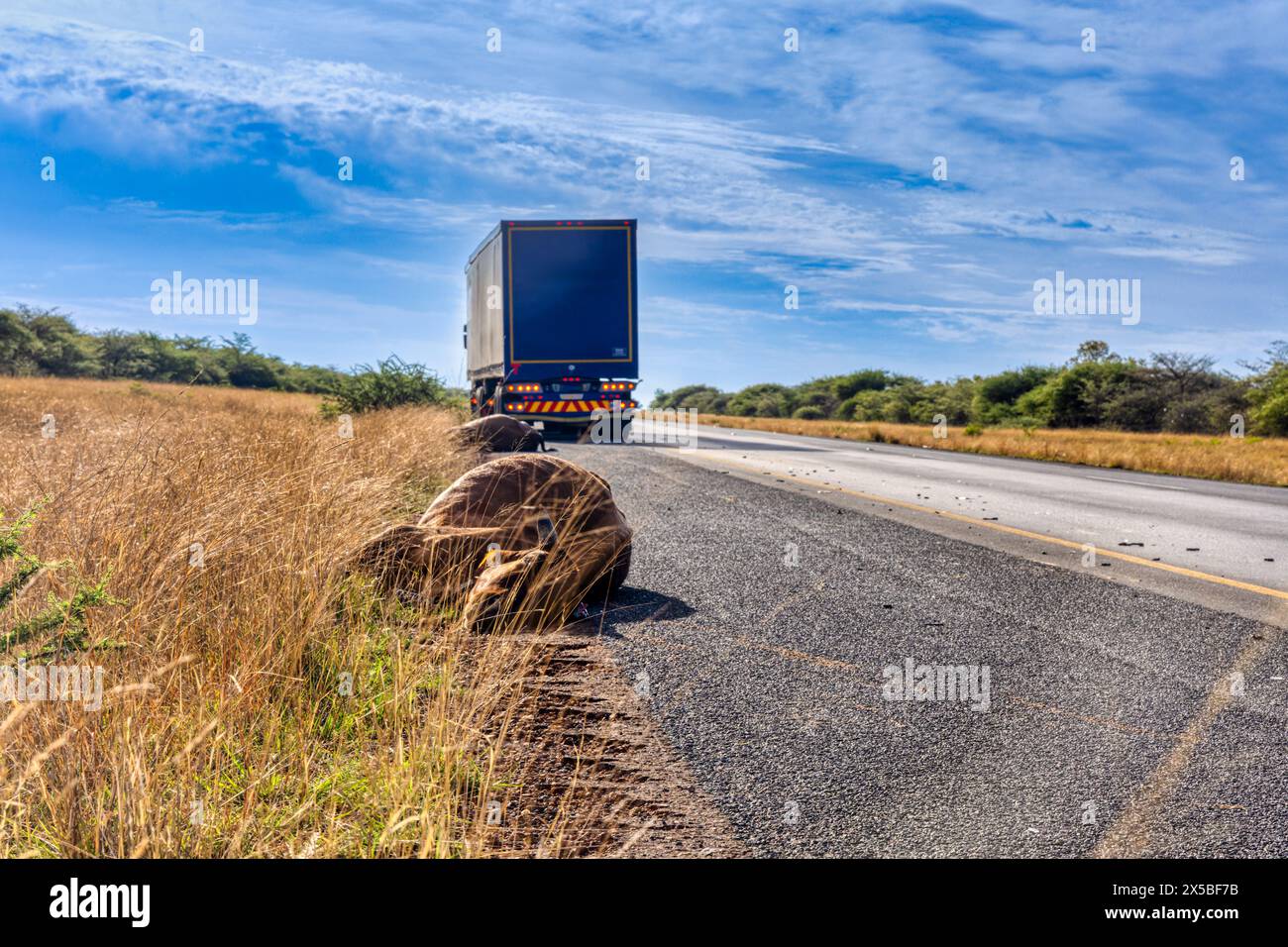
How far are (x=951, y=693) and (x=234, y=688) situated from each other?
118 inches

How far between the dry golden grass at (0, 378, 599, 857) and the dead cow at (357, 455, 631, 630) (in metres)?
0.26

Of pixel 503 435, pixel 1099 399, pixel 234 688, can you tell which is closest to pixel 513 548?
pixel 234 688

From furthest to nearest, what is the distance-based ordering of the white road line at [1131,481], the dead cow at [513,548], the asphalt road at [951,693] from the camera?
the white road line at [1131,481], the dead cow at [513,548], the asphalt road at [951,693]

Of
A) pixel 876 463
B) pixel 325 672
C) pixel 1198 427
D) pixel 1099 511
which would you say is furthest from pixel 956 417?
pixel 325 672

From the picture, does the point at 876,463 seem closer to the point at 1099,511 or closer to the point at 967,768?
the point at 1099,511

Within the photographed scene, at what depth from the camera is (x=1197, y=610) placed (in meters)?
6.06

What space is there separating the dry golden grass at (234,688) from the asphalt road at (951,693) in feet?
2.73

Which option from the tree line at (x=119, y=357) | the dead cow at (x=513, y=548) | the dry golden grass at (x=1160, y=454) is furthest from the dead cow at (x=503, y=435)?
the tree line at (x=119, y=357)

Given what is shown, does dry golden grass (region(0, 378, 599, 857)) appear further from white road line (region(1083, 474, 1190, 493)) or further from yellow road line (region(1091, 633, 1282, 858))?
white road line (region(1083, 474, 1190, 493))

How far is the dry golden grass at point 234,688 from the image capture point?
9.07ft

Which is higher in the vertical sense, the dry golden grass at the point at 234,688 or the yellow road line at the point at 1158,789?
the dry golden grass at the point at 234,688

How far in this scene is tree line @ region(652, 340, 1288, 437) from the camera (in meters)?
36.2

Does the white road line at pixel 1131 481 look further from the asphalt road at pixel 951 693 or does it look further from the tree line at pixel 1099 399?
the tree line at pixel 1099 399

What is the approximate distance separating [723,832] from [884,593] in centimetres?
377
